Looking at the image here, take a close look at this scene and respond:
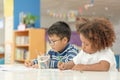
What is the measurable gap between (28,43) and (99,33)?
3.44 m

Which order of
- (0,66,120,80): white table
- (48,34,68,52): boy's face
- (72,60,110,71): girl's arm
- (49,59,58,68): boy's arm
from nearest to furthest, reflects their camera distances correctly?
(0,66,120,80): white table
(72,60,110,71): girl's arm
(49,59,58,68): boy's arm
(48,34,68,52): boy's face

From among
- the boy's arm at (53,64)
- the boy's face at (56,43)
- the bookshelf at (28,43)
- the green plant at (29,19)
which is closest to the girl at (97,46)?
the boy's arm at (53,64)

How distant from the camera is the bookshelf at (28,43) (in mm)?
4754

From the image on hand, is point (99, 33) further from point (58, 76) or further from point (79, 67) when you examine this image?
point (58, 76)

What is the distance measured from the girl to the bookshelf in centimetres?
320

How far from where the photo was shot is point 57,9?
36.2ft

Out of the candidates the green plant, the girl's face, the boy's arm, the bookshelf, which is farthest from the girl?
the green plant

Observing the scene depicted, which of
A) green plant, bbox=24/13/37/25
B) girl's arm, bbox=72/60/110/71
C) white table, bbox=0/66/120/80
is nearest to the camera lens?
white table, bbox=0/66/120/80

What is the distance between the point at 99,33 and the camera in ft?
4.98

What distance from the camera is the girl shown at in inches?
58.9

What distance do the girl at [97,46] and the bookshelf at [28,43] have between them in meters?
3.20

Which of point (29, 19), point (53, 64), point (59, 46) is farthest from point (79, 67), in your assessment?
point (29, 19)

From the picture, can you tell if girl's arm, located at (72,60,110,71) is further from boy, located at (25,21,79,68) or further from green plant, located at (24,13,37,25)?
green plant, located at (24,13,37,25)

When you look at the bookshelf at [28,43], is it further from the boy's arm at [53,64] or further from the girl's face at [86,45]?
the girl's face at [86,45]
